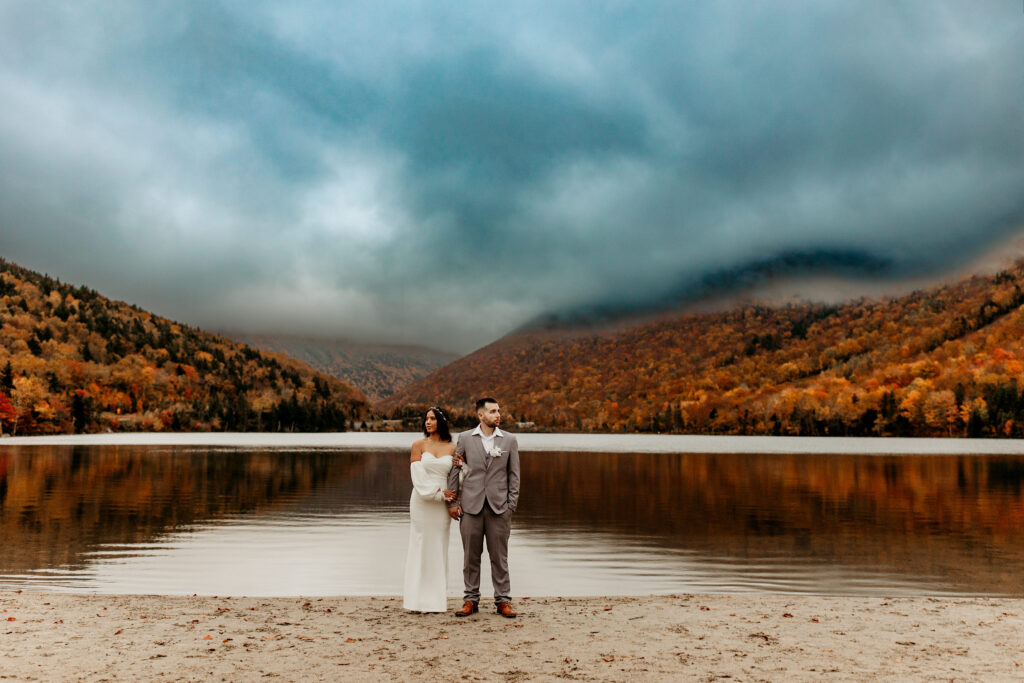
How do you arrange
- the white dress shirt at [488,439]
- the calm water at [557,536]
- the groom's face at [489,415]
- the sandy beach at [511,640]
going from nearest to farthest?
1. the sandy beach at [511,640]
2. the groom's face at [489,415]
3. the white dress shirt at [488,439]
4. the calm water at [557,536]

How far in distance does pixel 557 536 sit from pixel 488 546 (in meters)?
15.4

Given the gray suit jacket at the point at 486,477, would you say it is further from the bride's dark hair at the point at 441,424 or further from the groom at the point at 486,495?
the bride's dark hair at the point at 441,424

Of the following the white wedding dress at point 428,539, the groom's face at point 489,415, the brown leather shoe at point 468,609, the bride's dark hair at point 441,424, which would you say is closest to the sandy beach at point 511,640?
the brown leather shoe at point 468,609

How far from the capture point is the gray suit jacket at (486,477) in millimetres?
12484

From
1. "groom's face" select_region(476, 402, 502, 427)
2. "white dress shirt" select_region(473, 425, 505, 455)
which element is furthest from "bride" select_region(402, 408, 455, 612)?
"groom's face" select_region(476, 402, 502, 427)

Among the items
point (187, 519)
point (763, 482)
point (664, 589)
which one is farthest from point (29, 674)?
point (763, 482)

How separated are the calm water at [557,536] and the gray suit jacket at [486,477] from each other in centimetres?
575

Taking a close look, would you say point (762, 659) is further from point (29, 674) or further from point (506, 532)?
point (29, 674)

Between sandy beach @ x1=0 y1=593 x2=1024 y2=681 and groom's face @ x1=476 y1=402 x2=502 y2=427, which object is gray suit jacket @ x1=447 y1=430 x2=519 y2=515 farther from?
sandy beach @ x1=0 y1=593 x2=1024 y2=681

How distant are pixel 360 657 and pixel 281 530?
1975 cm

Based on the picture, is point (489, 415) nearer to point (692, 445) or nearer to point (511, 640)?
point (511, 640)

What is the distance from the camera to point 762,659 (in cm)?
975

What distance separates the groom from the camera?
491 inches

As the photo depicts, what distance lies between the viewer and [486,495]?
1256 centimetres
